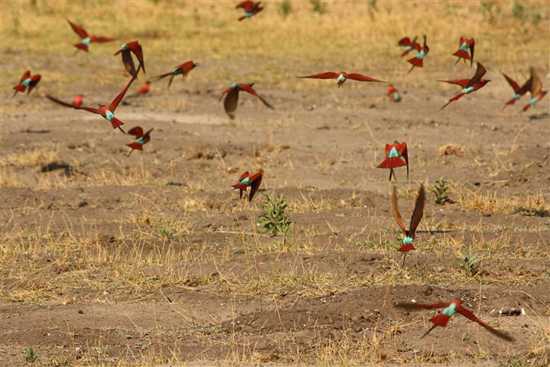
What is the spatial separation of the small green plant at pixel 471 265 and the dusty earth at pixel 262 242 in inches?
2.1

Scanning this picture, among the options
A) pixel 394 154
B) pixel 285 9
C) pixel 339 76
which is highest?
pixel 339 76

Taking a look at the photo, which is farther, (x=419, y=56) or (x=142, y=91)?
(x=142, y=91)

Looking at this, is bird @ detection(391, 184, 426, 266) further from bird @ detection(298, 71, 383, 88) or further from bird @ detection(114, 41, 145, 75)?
bird @ detection(114, 41, 145, 75)

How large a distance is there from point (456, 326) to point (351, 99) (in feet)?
37.1

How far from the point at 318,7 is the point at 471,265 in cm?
2068

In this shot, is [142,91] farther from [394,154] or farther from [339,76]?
[339,76]

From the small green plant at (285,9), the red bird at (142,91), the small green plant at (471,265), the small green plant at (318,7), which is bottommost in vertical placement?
the small green plant at (318,7)

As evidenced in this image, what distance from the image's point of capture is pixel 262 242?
9.31m

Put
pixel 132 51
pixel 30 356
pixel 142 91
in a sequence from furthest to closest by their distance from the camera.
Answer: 1. pixel 142 91
2. pixel 132 51
3. pixel 30 356

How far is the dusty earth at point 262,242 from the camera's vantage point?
6891 millimetres

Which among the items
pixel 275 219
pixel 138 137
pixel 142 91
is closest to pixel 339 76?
pixel 275 219

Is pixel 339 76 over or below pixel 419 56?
over

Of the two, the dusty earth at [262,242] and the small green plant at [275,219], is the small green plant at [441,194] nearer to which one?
the dusty earth at [262,242]

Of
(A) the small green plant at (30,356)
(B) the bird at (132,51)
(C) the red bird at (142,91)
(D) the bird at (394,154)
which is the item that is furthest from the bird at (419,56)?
(C) the red bird at (142,91)
